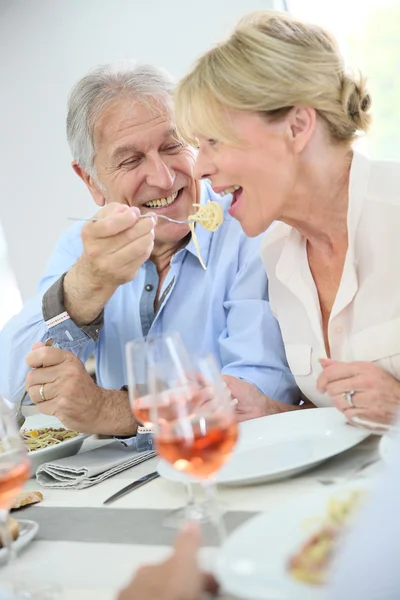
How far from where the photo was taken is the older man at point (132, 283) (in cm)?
195

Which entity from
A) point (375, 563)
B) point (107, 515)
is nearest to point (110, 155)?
point (107, 515)

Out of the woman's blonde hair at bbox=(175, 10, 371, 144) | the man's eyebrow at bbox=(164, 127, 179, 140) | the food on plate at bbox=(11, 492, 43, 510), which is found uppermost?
the woman's blonde hair at bbox=(175, 10, 371, 144)

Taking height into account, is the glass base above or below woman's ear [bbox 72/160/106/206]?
below

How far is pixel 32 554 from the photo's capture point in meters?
1.22

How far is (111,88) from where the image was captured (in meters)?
2.31

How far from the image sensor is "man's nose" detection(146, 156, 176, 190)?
2.28 m

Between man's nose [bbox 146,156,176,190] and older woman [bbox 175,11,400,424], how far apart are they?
1.47ft

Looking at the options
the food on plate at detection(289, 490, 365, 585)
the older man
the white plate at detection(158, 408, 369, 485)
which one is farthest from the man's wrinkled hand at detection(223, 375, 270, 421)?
the food on plate at detection(289, 490, 365, 585)

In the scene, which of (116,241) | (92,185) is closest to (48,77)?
(92,185)

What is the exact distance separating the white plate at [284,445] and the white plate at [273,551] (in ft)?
0.91

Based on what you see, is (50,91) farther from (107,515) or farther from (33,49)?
(107,515)

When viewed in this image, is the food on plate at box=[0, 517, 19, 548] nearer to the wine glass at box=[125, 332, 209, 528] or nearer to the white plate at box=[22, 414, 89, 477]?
the wine glass at box=[125, 332, 209, 528]

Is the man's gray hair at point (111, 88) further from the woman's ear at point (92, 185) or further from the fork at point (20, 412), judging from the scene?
the fork at point (20, 412)

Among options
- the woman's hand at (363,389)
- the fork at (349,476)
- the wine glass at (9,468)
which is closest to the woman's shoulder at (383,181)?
the woman's hand at (363,389)
